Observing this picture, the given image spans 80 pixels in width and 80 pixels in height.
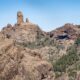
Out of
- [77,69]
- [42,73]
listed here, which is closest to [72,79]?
[77,69]

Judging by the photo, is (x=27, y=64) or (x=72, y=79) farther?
(x=72, y=79)

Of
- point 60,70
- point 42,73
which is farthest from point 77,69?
point 42,73

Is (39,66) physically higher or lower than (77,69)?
higher

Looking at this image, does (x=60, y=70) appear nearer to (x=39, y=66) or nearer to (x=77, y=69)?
(x=77, y=69)

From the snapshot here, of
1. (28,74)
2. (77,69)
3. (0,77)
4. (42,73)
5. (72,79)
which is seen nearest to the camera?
(0,77)

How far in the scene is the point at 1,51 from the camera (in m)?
57.7

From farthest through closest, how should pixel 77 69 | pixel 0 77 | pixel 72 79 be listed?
pixel 77 69
pixel 72 79
pixel 0 77

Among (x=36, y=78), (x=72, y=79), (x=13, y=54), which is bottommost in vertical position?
(x=72, y=79)

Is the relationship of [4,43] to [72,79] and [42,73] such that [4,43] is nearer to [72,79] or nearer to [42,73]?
[42,73]

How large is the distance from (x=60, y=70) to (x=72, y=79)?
100 ft

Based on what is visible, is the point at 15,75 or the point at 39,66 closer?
the point at 15,75

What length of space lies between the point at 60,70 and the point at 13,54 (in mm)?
142061

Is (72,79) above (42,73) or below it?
below

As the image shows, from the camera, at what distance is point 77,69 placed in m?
190
